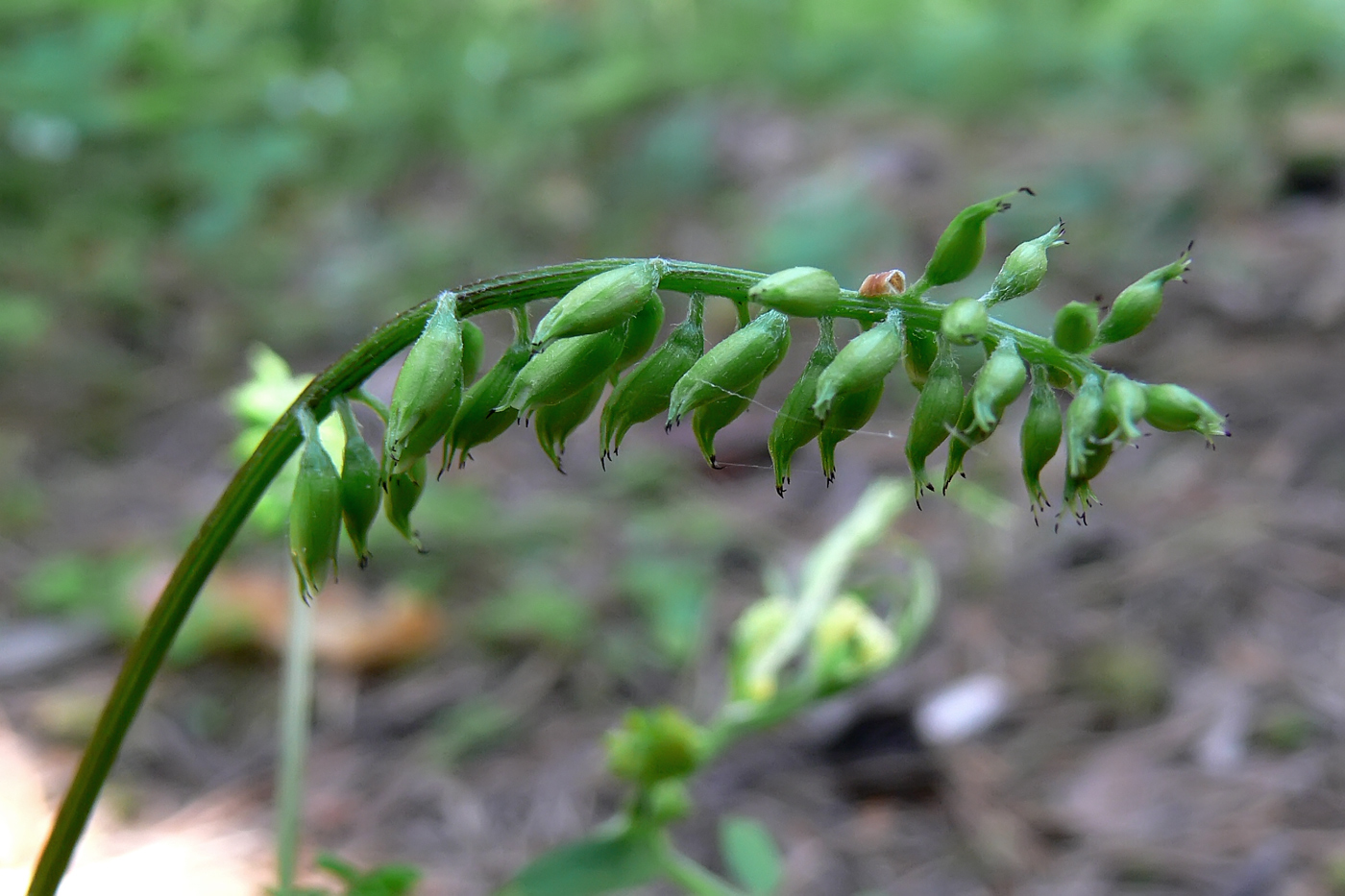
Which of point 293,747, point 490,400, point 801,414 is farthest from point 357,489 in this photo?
point 293,747

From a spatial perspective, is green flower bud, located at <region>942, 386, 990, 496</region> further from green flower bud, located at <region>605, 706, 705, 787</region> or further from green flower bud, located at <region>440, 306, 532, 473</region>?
green flower bud, located at <region>605, 706, 705, 787</region>

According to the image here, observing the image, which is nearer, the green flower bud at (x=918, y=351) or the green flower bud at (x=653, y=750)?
the green flower bud at (x=918, y=351)

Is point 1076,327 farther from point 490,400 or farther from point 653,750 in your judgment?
point 653,750

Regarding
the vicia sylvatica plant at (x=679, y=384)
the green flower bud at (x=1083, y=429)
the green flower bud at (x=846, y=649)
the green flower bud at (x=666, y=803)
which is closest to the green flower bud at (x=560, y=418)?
the vicia sylvatica plant at (x=679, y=384)

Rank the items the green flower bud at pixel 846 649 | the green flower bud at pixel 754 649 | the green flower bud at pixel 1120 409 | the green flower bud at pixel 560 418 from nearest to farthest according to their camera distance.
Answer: the green flower bud at pixel 1120 409, the green flower bud at pixel 560 418, the green flower bud at pixel 846 649, the green flower bud at pixel 754 649

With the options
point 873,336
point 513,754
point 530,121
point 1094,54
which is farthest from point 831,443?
point 1094,54

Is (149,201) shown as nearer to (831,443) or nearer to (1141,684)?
(1141,684)

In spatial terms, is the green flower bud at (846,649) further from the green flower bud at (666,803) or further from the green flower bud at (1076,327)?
the green flower bud at (1076,327)

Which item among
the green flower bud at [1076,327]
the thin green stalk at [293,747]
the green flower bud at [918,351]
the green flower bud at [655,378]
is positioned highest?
the thin green stalk at [293,747]
